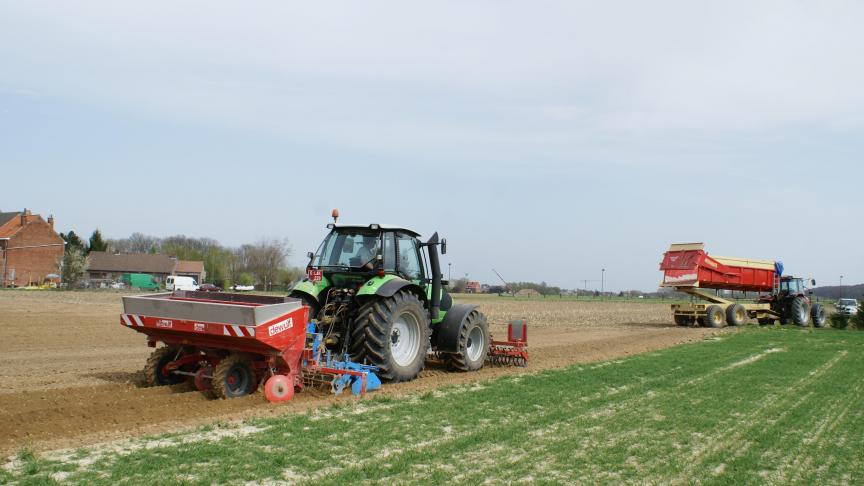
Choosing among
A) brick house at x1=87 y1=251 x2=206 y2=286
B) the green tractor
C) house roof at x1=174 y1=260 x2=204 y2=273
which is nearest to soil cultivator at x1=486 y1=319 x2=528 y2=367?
the green tractor

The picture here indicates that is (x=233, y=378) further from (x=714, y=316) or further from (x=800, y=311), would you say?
(x=800, y=311)

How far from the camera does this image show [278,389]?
8.05 metres

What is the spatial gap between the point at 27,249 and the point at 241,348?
237 ft

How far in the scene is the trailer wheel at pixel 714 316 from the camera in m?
27.1

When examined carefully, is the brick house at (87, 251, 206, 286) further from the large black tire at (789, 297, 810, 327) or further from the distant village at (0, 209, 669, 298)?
the large black tire at (789, 297, 810, 327)

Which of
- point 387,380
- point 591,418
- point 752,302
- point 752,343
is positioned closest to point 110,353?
point 387,380

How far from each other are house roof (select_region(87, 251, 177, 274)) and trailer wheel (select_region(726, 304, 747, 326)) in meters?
74.2

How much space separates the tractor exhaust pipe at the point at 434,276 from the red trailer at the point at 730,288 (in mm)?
19531

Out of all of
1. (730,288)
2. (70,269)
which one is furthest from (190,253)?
(730,288)

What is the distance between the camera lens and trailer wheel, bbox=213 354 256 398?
790cm

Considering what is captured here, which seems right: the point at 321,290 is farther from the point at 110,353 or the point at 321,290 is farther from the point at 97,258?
the point at 97,258

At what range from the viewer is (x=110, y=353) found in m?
14.0

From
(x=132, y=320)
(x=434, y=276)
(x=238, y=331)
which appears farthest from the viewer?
(x=434, y=276)

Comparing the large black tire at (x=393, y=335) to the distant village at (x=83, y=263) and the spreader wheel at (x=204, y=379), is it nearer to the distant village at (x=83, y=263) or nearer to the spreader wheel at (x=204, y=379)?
the spreader wheel at (x=204, y=379)
